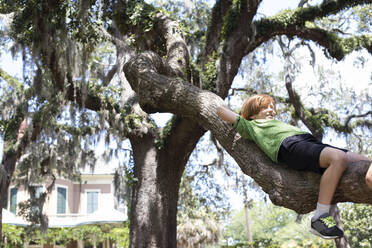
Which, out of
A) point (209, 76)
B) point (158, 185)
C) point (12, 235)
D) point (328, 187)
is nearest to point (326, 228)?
point (328, 187)

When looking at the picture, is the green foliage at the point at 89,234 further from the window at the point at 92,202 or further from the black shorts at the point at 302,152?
the black shorts at the point at 302,152

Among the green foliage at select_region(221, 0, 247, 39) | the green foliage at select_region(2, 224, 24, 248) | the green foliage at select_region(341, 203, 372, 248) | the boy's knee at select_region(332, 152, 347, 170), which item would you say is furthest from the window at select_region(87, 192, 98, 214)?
the boy's knee at select_region(332, 152, 347, 170)

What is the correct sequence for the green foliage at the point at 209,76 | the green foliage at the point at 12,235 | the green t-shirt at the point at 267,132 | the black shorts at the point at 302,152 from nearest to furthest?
the black shorts at the point at 302,152 < the green t-shirt at the point at 267,132 < the green foliage at the point at 209,76 < the green foliage at the point at 12,235

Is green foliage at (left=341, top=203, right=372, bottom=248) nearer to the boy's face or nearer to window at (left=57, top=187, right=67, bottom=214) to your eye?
window at (left=57, top=187, right=67, bottom=214)

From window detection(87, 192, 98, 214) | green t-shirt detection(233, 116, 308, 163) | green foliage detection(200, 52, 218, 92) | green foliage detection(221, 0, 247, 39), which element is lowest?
window detection(87, 192, 98, 214)

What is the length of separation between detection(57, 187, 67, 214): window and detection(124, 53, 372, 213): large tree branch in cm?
2412

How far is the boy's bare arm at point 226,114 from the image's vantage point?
2.91 m

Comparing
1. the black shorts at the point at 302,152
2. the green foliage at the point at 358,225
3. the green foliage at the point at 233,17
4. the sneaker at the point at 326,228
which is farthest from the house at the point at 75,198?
the sneaker at the point at 326,228

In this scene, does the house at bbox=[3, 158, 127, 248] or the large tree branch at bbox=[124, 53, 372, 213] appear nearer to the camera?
the large tree branch at bbox=[124, 53, 372, 213]

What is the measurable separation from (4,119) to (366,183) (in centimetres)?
1090

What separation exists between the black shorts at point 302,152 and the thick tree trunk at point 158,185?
4.08m

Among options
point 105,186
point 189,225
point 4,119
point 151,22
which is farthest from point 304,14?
point 105,186

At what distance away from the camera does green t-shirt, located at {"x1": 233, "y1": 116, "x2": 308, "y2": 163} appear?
2.59 meters

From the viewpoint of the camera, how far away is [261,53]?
38.9ft
